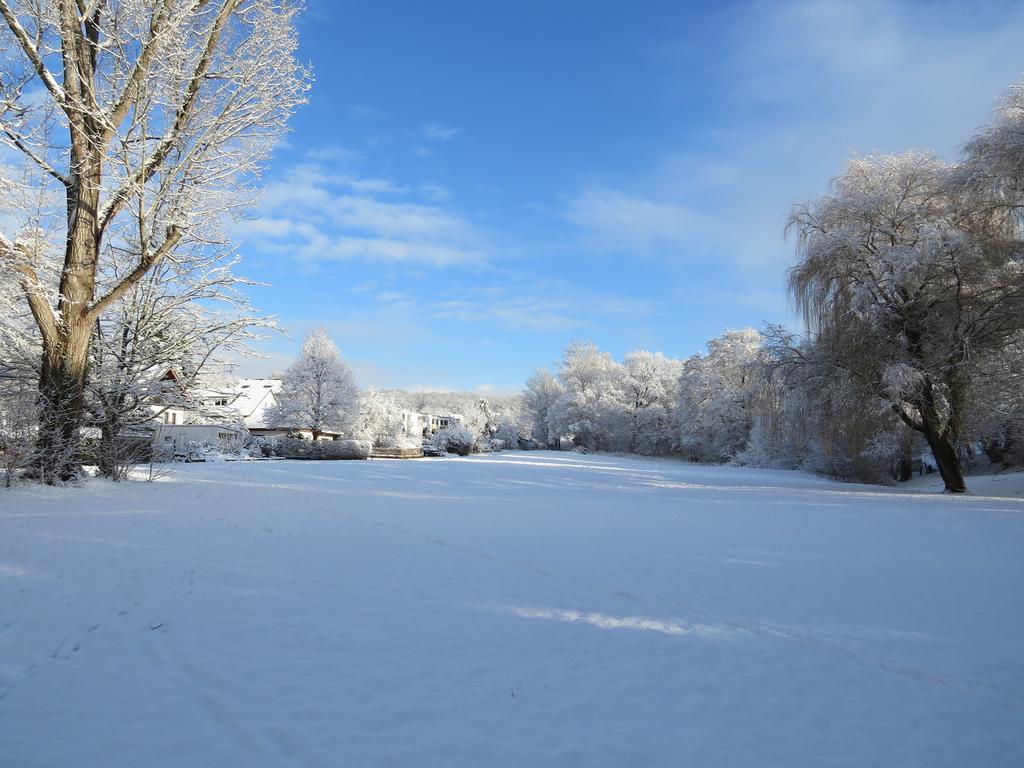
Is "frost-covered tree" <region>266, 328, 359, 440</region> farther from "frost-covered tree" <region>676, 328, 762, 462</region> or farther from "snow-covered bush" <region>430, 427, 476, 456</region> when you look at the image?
"frost-covered tree" <region>676, 328, 762, 462</region>

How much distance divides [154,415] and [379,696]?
1173cm

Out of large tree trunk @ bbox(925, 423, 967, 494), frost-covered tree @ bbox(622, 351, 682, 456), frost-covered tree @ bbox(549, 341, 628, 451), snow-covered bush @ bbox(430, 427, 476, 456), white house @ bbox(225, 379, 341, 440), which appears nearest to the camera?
large tree trunk @ bbox(925, 423, 967, 494)

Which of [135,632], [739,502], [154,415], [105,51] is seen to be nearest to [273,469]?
[154,415]

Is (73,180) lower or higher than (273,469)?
higher

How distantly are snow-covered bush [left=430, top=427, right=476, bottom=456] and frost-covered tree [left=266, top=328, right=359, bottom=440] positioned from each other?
796 cm

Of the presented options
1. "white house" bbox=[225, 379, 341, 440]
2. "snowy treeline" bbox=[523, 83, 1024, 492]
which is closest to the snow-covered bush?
"white house" bbox=[225, 379, 341, 440]

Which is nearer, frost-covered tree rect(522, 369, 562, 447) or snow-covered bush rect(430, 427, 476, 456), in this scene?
snow-covered bush rect(430, 427, 476, 456)

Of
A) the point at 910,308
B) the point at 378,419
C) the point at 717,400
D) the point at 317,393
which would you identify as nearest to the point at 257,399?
the point at 378,419

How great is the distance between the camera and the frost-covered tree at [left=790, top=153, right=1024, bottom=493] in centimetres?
1387

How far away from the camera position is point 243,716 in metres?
2.65

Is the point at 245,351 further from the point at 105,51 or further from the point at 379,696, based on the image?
the point at 379,696

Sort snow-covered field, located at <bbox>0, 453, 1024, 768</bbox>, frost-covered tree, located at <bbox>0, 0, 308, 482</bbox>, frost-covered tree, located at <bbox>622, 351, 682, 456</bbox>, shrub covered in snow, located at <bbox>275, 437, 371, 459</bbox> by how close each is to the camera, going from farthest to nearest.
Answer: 1. frost-covered tree, located at <bbox>622, 351, 682, 456</bbox>
2. shrub covered in snow, located at <bbox>275, 437, 371, 459</bbox>
3. frost-covered tree, located at <bbox>0, 0, 308, 482</bbox>
4. snow-covered field, located at <bbox>0, 453, 1024, 768</bbox>

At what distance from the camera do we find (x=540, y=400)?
63.4 meters

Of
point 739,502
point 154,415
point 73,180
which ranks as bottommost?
point 739,502
